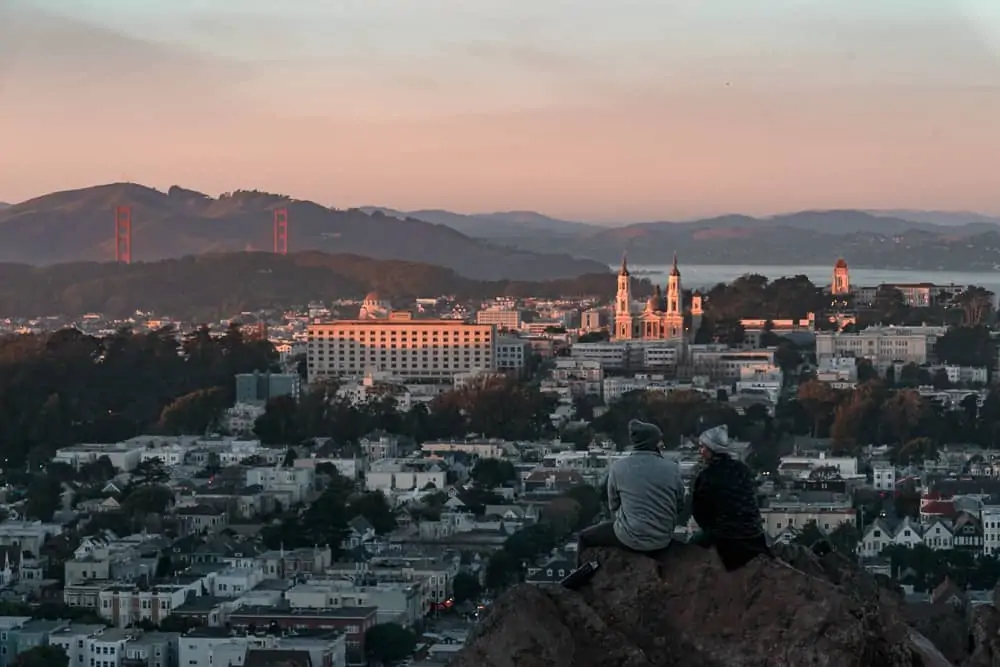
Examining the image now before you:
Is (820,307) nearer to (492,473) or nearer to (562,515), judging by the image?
(492,473)

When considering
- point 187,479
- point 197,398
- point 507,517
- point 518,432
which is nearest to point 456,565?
point 507,517

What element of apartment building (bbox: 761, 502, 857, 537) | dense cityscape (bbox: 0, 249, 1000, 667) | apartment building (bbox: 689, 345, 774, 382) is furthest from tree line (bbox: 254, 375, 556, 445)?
apartment building (bbox: 761, 502, 857, 537)

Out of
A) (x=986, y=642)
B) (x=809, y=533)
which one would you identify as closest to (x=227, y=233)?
(x=809, y=533)

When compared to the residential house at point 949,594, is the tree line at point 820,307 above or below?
above

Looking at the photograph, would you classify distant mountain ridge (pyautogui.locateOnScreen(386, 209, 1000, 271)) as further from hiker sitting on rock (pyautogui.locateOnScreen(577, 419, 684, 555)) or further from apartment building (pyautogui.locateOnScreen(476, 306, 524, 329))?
hiker sitting on rock (pyautogui.locateOnScreen(577, 419, 684, 555))

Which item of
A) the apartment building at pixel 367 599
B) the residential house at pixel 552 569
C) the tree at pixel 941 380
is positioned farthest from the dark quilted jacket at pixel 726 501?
the tree at pixel 941 380

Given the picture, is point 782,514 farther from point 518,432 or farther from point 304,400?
point 304,400

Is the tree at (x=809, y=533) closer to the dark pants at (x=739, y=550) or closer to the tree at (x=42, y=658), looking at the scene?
the tree at (x=42, y=658)
